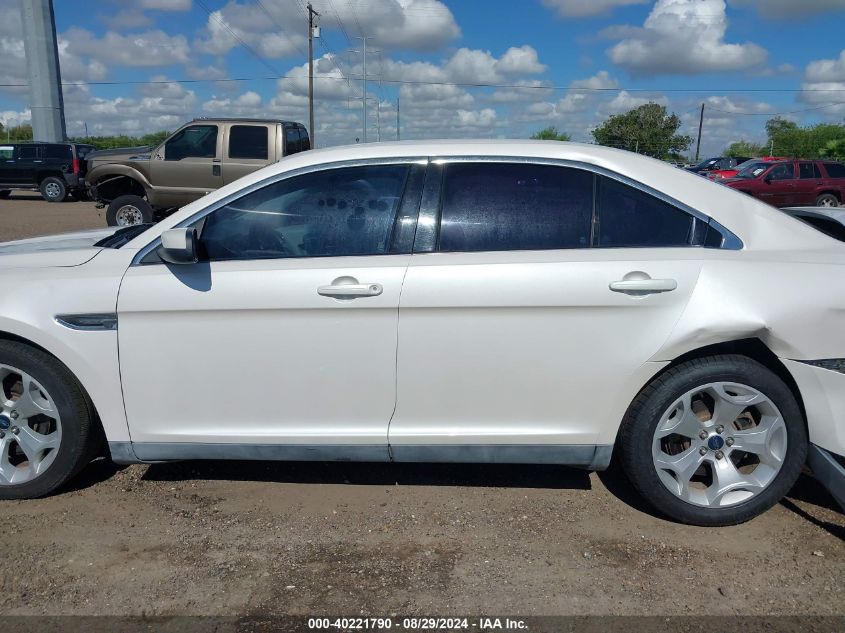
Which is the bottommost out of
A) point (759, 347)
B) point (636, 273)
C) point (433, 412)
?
point (433, 412)

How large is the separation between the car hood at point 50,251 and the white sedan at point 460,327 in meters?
0.02

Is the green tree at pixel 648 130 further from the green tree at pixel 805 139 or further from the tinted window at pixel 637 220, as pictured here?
the tinted window at pixel 637 220

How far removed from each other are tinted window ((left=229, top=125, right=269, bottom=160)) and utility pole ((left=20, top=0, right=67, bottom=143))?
1934 centimetres

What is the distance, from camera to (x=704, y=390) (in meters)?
3.17

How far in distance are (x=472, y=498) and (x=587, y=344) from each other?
1.05 metres

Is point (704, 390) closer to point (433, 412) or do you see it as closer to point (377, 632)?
point (433, 412)

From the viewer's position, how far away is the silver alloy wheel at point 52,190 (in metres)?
23.1

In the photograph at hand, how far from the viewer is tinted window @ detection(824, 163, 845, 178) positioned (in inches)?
810

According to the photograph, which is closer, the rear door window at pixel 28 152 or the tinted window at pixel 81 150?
the rear door window at pixel 28 152

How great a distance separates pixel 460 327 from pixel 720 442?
4.31 feet

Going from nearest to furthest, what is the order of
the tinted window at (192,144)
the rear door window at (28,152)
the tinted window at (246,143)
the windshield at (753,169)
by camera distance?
the tinted window at (246,143) → the tinted window at (192,144) → the windshield at (753,169) → the rear door window at (28,152)

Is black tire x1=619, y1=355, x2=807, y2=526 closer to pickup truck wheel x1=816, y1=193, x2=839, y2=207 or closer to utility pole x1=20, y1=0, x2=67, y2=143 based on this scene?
pickup truck wheel x1=816, y1=193, x2=839, y2=207

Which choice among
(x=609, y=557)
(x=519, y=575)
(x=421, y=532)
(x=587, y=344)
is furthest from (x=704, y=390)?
(x=421, y=532)

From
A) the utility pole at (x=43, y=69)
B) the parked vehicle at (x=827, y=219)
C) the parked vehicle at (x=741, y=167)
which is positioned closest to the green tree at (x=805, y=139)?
the parked vehicle at (x=741, y=167)
